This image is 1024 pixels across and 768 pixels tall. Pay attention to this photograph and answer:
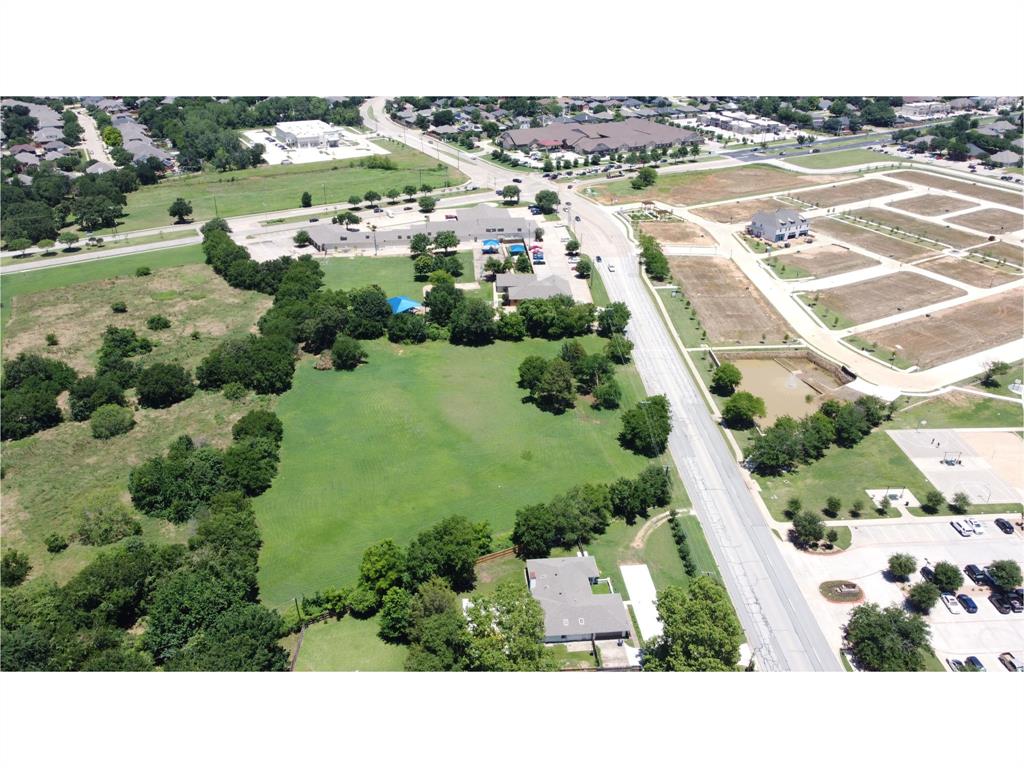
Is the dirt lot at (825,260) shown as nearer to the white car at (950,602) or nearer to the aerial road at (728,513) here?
the aerial road at (728,513)

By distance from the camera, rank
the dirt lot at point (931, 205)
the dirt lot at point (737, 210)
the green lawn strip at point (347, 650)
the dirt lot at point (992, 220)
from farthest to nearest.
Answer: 1. the dirt lot at point (931, 205)
2. the dirt lot at point (737, 210)
3. the dirt lot at point (992, 220)
4. the green lawn strip at point (347, 650)

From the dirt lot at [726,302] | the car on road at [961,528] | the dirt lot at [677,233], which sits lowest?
the car on road at [961,528]

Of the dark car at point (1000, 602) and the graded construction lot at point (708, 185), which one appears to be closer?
the dark car at point (1000, 602)

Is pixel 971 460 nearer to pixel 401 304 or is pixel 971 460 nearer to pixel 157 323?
pixel 401 304

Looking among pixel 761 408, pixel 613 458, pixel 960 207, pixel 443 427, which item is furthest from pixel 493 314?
pixel 960 207

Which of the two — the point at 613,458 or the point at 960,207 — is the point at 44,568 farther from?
the point at 960,207

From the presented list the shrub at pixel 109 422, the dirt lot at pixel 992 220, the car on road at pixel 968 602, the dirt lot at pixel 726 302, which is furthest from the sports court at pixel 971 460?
the shrub at pixel 109 422

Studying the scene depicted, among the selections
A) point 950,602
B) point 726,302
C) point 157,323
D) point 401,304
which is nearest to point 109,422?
point 157,323
